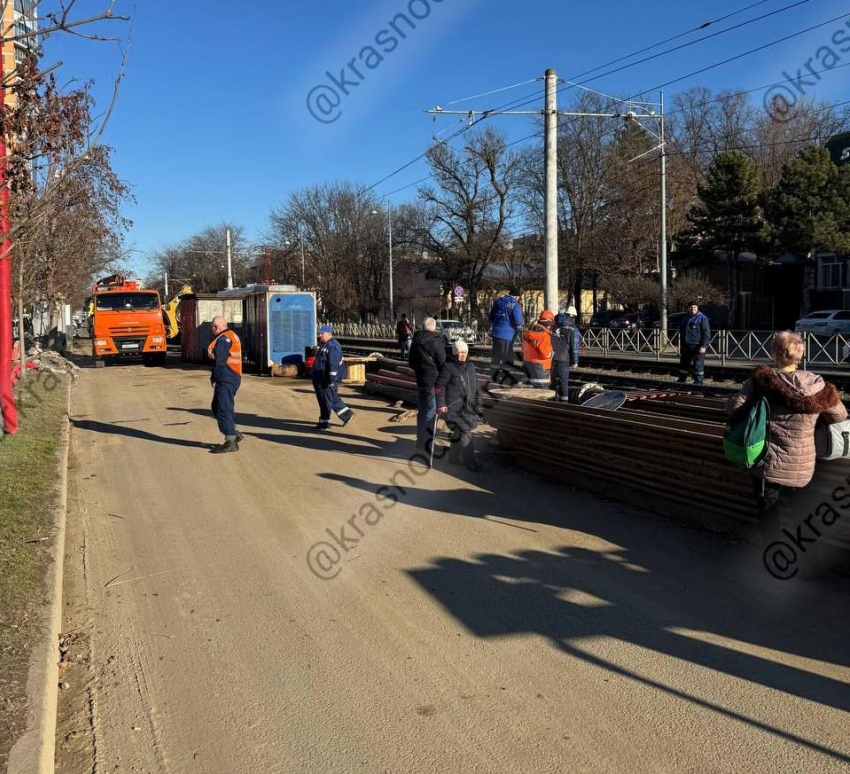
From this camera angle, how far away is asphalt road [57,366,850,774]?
3.63 metres

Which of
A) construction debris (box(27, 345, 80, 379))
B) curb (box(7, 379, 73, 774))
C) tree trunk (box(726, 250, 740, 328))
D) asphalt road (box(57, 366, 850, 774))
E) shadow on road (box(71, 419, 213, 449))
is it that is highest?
tree trunk (box(726, 250, 740, 328))

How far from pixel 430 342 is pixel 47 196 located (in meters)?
4.65

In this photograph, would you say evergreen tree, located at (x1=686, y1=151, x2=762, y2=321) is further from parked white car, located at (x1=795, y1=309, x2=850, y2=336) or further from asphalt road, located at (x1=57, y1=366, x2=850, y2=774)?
asphalt road, located at (x1=57, y1=366, x2=850, y2=774)

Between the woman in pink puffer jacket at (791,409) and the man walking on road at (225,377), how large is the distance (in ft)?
23.1

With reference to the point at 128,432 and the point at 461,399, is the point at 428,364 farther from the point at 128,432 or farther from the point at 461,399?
the point at 128,432

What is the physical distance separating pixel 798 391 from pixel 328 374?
7.79m

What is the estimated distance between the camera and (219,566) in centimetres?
617

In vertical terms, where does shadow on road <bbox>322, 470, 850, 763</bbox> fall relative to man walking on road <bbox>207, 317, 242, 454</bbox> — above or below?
below

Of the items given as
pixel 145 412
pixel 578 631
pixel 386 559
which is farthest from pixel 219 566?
pixel 145 412

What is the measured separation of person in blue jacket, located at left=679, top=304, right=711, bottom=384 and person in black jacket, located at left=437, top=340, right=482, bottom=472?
28.5 feet

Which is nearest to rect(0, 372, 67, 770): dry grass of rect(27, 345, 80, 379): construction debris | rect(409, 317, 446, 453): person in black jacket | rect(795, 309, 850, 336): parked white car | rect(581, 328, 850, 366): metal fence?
rect(409, 317, 446, 453): person in black jacket

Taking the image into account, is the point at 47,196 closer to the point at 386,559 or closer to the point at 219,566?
the point at 219,566

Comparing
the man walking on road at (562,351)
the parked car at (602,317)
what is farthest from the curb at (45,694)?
the parked car at (602,317)

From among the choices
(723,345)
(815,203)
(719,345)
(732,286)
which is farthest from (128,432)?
(732,286)
